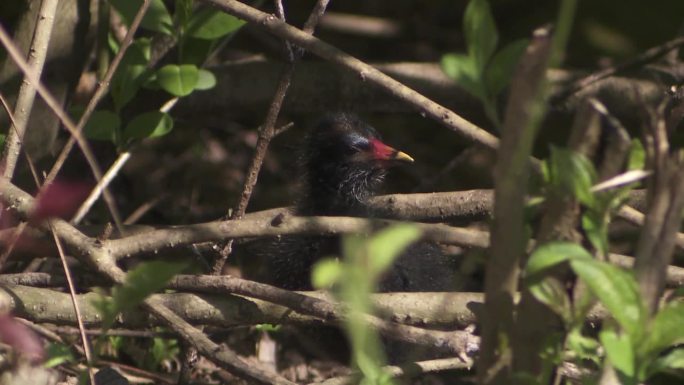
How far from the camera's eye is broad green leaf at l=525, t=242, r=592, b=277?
2.08 m

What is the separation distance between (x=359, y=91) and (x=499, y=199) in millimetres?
3290

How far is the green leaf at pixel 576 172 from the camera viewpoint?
2158 millimetres

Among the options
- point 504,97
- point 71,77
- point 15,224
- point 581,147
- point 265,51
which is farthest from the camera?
point 265,51

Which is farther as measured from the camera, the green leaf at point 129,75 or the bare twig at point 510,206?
the green leaf at point 129,75

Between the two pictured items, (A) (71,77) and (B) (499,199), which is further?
(A) (71,77)

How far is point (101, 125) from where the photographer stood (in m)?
3.89

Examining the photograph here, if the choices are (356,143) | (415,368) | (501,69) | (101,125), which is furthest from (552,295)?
(356,143)

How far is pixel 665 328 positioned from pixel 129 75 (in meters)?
2.43

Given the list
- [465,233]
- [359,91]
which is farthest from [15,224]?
[359,91]

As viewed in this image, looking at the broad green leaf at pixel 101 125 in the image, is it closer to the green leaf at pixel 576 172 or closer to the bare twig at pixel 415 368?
the bare twig at pixel 415 368

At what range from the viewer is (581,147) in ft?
7.68

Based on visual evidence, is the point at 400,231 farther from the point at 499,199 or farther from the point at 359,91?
the point at 359,91

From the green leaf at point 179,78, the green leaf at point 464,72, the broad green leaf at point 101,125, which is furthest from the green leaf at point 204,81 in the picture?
the green leaf at point 464,72

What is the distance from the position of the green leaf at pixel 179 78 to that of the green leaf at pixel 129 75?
80 millimetres
